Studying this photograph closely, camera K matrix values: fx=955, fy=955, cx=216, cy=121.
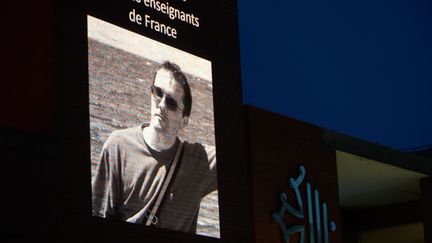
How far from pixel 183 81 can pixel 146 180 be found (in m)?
2.00

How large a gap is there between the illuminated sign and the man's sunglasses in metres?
3.09

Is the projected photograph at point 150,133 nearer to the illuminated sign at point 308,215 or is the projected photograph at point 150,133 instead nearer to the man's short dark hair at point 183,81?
the man's short dark hair at point 183,81

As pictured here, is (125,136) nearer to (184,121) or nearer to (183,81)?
(184,121)

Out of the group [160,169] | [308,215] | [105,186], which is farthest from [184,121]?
[308,215]

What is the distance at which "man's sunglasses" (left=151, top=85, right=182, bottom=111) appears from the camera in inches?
598

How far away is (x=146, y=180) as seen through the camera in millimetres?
14609

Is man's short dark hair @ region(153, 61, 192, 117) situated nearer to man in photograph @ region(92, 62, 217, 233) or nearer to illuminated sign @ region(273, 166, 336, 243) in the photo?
man in photograph @ region(92, 62, 217, 233)

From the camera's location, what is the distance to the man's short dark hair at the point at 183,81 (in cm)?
1557

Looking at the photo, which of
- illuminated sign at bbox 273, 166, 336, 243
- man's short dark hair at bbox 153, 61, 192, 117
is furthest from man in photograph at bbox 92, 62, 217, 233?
illuminated sign at bbox 273, 166, 336, 243

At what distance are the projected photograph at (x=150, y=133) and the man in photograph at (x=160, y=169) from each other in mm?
15

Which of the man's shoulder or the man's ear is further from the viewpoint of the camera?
the man's ear

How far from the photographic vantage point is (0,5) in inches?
528

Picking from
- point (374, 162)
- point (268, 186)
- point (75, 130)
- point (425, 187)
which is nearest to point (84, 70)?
point (75, 130)

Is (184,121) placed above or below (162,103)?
below
